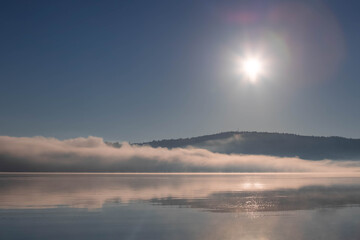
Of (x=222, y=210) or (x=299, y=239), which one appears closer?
(x=299, y=239)

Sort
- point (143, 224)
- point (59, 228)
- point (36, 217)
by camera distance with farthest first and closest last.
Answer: point (36, 217) → point (143, 224) → point (59, 228)

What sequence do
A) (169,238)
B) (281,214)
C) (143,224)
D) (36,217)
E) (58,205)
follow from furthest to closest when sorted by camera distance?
(58,205) < (281,214) < (36,217) < (143,224) < (169,238)

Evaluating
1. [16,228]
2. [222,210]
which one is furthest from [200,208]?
[16,228]

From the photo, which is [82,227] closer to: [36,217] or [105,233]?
[105,233]

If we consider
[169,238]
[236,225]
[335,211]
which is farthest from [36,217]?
[335,211]

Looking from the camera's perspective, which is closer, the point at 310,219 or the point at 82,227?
the point at 82,227

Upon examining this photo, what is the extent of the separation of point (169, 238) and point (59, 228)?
9956mm

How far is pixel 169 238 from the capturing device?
92.7ft

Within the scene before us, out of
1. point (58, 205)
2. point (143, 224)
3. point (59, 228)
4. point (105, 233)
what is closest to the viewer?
point (105, 233)

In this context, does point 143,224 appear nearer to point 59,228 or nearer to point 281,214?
point 59,228

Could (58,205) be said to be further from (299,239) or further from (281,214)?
(299,239)

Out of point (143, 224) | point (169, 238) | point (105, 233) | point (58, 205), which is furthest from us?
point (58, 205)

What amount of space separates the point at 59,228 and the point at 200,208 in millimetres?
19083

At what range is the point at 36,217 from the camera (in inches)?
1476
